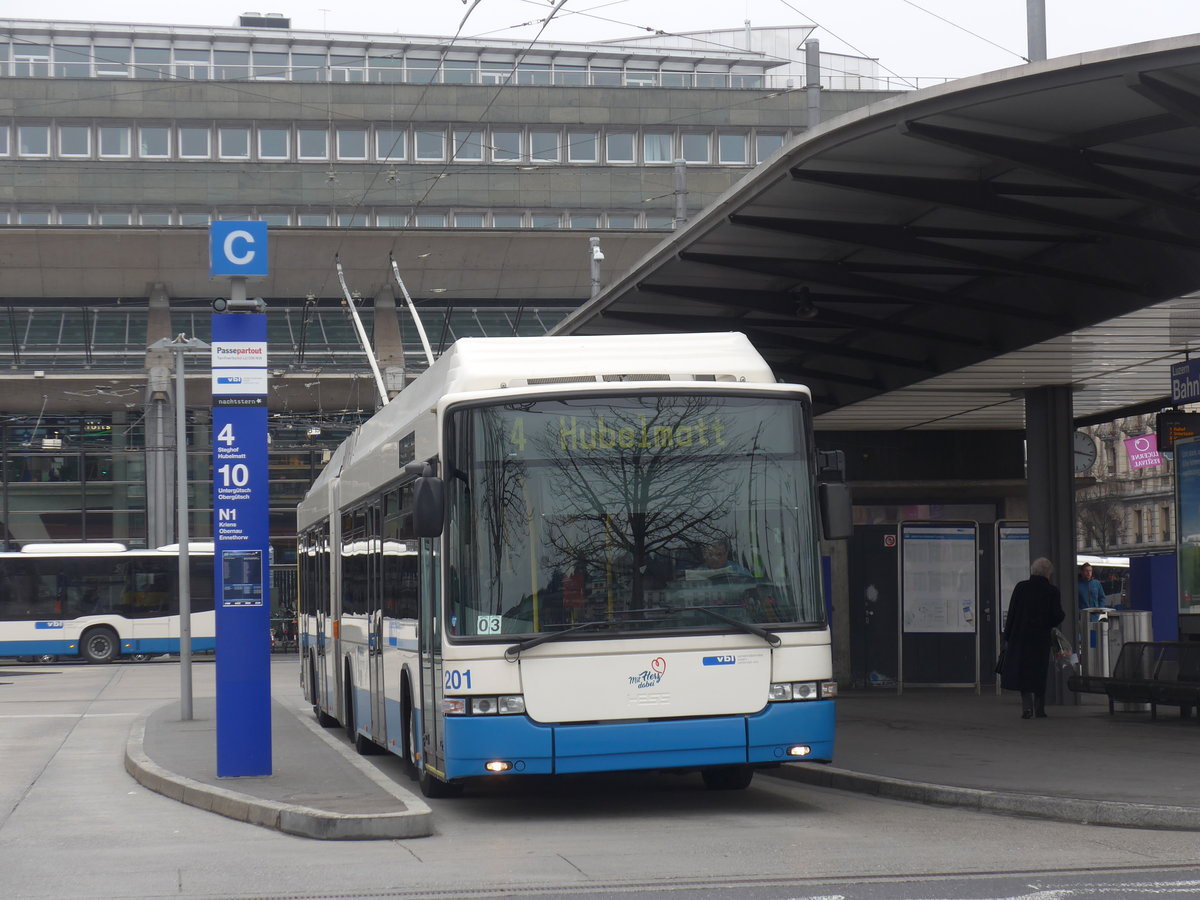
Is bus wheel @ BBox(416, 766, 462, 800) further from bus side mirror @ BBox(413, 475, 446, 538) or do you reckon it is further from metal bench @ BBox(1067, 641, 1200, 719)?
metal bench @ BBox(1067, 641, 1200, 719)

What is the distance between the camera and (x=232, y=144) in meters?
51.3

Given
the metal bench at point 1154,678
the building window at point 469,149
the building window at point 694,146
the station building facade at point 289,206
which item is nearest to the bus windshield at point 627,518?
the metal bench at point 1154,678

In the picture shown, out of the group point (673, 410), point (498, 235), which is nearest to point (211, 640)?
point (498, 235)

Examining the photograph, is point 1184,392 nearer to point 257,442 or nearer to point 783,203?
point 783,203

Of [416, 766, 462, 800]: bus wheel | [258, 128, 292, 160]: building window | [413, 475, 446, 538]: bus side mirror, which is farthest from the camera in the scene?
[258, 128, 292, 160]: building window

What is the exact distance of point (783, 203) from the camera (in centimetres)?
1320

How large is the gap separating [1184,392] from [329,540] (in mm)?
8507

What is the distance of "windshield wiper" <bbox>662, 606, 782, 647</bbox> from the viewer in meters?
10.5

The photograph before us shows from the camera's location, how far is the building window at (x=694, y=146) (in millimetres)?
53938

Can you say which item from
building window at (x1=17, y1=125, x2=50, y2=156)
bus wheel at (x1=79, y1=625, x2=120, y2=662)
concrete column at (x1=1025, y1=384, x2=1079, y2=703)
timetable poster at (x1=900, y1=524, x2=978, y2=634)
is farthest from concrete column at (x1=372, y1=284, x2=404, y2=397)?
concrete column at (x1=1025, y1=384, x2=1079, y2=703)

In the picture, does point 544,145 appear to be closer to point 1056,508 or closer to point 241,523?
point 1056,508

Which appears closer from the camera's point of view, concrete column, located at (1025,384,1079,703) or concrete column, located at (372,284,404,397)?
concrete column, located at (1025,384,1079,703)

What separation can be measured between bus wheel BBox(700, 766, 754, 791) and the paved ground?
64 centimetres

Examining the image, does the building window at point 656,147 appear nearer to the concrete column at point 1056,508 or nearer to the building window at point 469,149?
the building window at point 469,149
